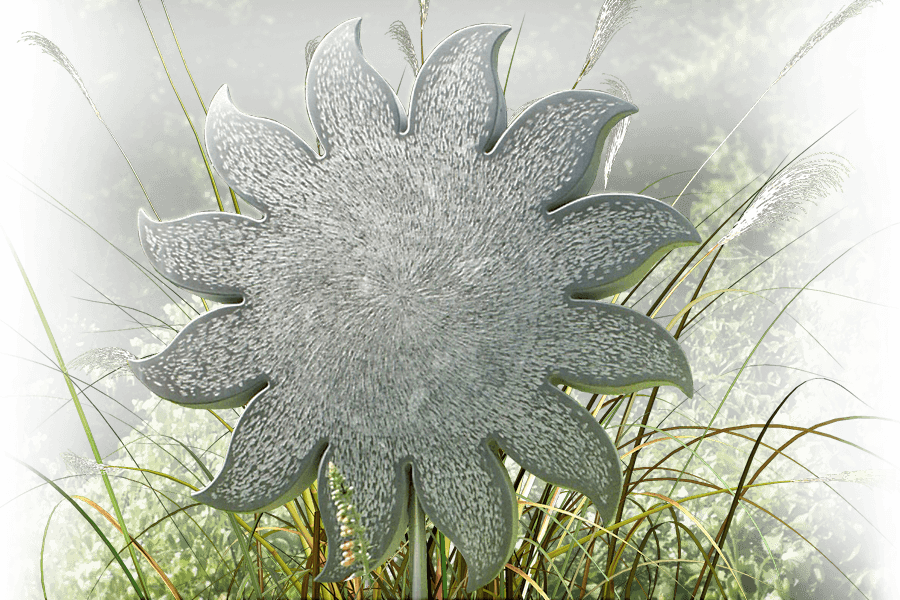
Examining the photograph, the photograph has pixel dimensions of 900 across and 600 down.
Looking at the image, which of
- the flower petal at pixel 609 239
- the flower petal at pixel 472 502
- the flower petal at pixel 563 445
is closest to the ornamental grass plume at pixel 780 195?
the flower petal at pixel 609 239

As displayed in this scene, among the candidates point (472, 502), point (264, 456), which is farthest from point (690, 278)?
point (264, 456)

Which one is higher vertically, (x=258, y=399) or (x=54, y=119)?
(x=54, y=119)

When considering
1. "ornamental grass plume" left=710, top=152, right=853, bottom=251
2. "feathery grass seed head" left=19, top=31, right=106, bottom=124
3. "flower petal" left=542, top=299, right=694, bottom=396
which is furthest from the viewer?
"feathery grass seed head" left=19, top=31, right=106, bottom=124

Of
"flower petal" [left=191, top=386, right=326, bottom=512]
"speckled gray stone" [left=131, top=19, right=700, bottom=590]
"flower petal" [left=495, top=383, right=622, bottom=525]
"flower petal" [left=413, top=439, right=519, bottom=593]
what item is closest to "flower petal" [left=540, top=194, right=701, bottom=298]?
"speckled gray stone" [left=131, top=19, right=700, bottom=590]

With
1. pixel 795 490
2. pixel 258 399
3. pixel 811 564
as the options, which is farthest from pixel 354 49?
pixel 811 564

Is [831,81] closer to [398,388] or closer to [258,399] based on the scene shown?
[398,388]

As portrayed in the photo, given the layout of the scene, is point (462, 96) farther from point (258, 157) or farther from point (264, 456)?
point (264, 456)

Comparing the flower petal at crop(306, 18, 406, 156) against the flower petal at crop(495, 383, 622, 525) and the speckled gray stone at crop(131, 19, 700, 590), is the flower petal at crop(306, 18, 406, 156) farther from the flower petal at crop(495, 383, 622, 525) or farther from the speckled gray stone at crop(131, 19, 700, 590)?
the flower petal at crop(495, 383, 622, 525)
